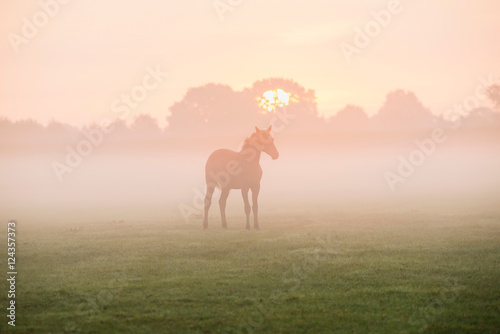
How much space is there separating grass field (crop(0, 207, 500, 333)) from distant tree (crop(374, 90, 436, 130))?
64.4 metres

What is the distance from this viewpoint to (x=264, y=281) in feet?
39.3

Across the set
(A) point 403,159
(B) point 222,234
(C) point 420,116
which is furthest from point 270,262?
(C) point 420,116

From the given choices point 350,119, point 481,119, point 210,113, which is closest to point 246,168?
point 210,113

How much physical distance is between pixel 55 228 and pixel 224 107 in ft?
188

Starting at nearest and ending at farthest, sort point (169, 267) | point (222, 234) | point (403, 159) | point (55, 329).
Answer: point (55, 329)
point (169, 267)
point (222, 234)
point (403, 159)

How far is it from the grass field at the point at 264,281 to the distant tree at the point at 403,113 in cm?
6438

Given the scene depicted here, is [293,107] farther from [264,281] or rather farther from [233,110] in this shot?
[264,281]

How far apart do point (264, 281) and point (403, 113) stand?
77298mm

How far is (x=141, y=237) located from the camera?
1966 centimetres

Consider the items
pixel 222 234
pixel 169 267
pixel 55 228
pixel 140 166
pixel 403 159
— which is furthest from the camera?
pixel 140 166

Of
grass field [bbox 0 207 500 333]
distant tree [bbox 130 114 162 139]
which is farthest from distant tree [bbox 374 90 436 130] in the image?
grass field [bbox 0 207 500 333]

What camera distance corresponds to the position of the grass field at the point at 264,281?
368 inches

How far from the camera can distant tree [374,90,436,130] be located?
82.7 meters

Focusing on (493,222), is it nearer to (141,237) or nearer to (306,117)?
(141,237)
